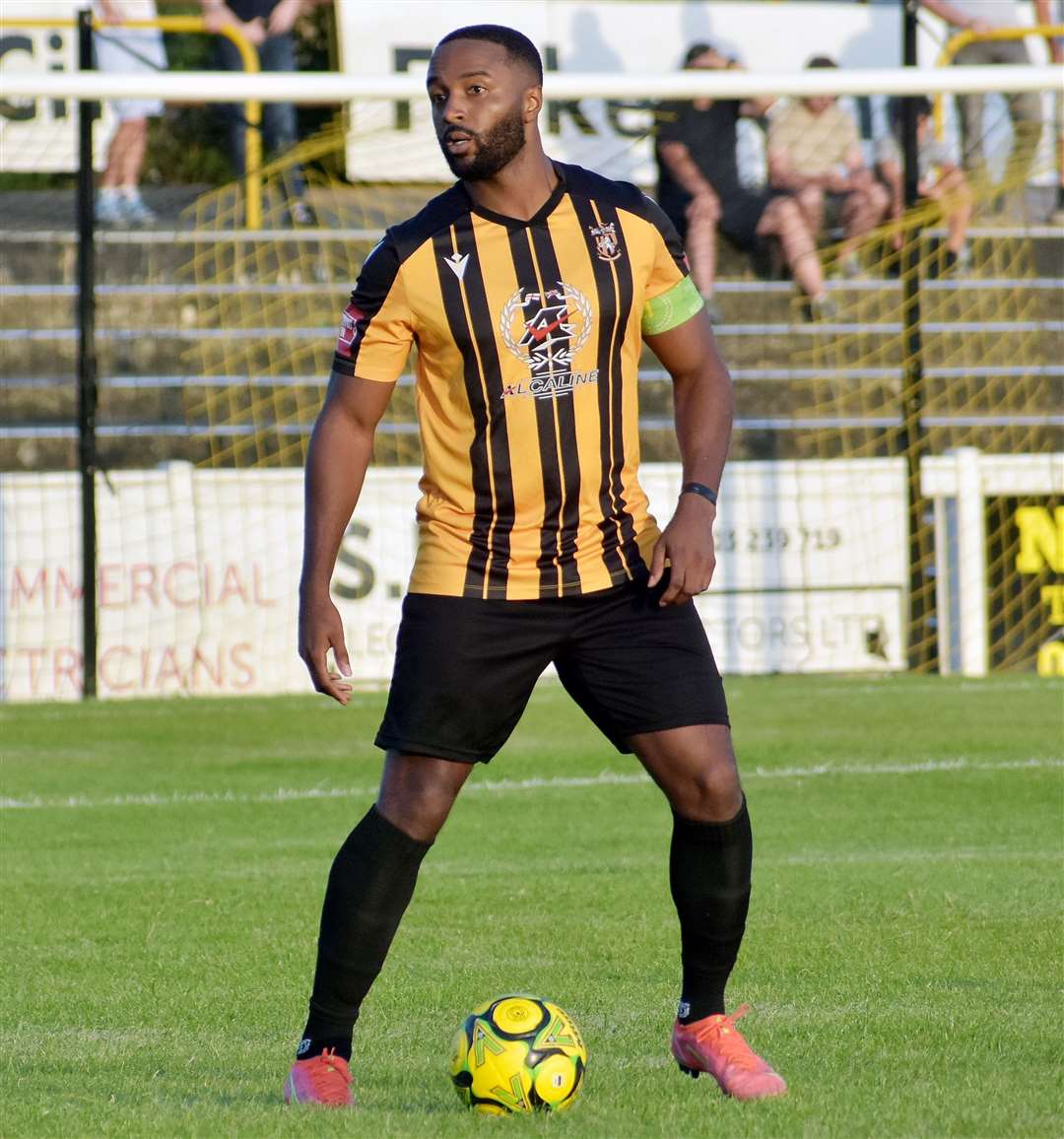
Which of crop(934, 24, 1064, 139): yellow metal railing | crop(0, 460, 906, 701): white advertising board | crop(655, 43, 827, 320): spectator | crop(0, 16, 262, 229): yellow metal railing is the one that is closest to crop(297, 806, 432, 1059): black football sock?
crop(0, 460, 906, 701): white advertising board

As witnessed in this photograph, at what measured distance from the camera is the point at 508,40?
3869mm

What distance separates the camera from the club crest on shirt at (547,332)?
3846mm

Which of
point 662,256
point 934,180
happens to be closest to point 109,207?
point 934,180

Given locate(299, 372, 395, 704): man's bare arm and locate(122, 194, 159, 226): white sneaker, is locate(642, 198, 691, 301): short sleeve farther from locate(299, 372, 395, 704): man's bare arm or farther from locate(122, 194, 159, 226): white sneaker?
locate(122, 194, 159, 226): white sneaker

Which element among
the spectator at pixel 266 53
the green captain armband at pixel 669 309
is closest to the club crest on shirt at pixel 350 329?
the green captain armband at pixel 669 309

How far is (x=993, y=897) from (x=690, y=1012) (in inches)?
94.4

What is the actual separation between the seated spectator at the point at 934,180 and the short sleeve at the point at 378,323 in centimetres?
1167

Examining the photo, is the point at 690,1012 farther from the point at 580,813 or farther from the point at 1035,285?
the point at 1035,285

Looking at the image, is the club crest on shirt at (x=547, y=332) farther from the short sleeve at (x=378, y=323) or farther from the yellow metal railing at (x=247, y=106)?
the yellow metal railing at (x=247, y=106)

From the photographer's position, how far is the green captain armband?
404cm

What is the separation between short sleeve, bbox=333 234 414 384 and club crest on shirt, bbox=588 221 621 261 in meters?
0.39

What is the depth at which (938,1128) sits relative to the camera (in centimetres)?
344

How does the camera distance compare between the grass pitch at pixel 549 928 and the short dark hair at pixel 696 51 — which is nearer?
the grass pitch at pixel 549 928

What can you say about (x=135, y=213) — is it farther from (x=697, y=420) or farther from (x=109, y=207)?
(x=697, y=420)
